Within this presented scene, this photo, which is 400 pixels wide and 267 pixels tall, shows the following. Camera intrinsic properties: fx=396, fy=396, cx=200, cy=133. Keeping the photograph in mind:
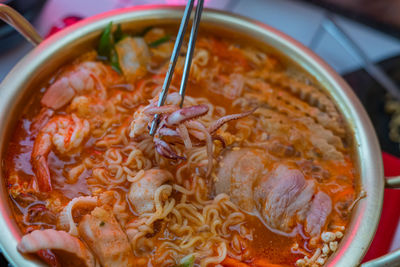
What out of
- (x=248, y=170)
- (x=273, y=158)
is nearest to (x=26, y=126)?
(x=248, y=170)

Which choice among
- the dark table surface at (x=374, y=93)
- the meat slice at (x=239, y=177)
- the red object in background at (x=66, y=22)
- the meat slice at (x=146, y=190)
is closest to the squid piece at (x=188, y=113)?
the meat slice at (x=146, y=190)

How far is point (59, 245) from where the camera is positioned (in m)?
1.92

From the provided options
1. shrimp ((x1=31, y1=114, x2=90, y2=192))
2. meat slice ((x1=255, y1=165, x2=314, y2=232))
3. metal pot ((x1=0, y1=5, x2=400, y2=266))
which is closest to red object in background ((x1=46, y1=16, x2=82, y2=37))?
metal pot ((x1=0, y1=5, x2=400, y2=266))

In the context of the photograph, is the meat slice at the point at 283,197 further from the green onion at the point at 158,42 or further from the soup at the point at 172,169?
the green onion at the point at 158,42

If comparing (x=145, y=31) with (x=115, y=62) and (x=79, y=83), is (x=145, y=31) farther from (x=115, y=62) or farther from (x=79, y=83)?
(x=79, y=83)

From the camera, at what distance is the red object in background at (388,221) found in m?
2.66

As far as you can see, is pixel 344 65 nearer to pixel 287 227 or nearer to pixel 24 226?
pixel 287 227

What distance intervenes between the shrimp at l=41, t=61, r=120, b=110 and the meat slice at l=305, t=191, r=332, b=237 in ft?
5.23

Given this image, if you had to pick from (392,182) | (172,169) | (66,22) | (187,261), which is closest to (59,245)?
(187,261)

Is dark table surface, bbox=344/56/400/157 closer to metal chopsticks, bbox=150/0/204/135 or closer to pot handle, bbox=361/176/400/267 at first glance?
pot handle, bbox=361/176/400/267

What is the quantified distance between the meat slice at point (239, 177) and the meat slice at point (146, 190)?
14.5 inches

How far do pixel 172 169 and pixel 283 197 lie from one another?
2.35ft

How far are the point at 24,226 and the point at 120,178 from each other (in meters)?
0.59

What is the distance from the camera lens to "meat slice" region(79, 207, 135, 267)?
81.8 inches
